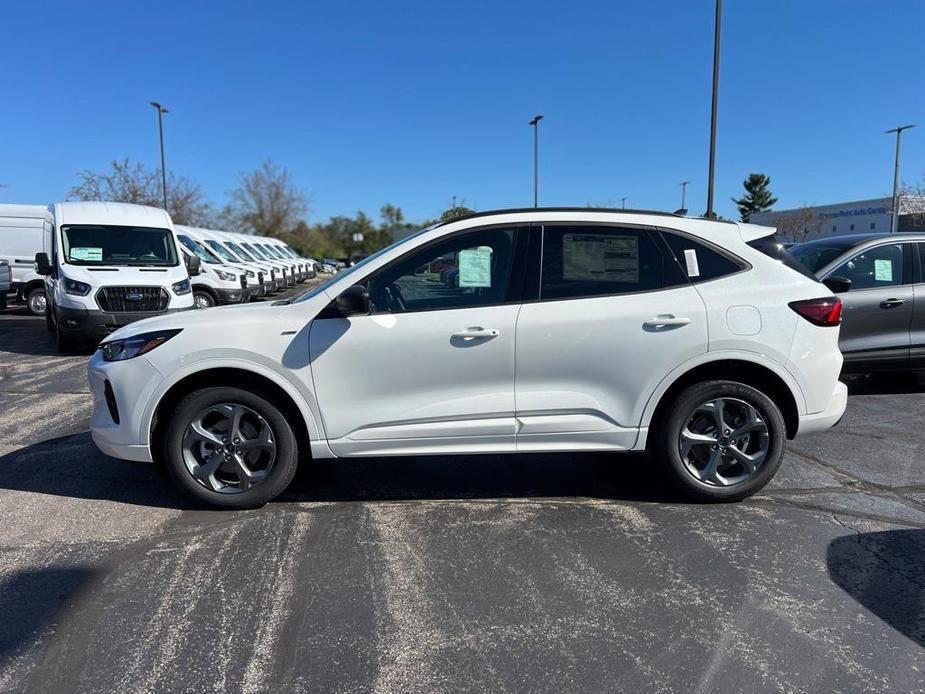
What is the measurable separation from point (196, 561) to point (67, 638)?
752mm

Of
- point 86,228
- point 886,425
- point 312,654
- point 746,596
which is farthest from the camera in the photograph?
point 86,228

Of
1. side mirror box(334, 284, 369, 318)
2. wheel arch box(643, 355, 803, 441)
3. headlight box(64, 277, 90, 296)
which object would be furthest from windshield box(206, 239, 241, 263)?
wheel arch box(643, 355, 803, 441)

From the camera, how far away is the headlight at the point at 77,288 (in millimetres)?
10062

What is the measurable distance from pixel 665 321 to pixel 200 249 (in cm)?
1631

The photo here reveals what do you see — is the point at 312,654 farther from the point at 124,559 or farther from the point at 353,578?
the point at 124,559

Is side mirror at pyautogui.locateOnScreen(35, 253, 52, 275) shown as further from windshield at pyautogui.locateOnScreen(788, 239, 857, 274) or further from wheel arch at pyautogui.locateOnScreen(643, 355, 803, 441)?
windshield at pyautogui.locateOnScreen(788, 239, 857, 274)

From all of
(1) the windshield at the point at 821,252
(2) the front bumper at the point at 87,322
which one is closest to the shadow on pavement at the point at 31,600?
(1) the windshield at the point at 821,252

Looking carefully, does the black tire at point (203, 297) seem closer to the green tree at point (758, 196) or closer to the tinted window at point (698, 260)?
the tinted window at point (698, 260)

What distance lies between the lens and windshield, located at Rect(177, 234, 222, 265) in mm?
17578

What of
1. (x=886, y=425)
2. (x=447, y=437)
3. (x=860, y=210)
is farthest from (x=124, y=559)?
(x=860, y=210)

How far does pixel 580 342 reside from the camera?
4020 mm

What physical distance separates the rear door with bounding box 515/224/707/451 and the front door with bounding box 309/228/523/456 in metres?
0.14

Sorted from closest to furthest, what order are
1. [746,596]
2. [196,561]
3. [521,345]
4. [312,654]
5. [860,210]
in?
[312,654]
[746,596]
[196,561]
[521,345]
[860,210]

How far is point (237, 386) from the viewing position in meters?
4.09
